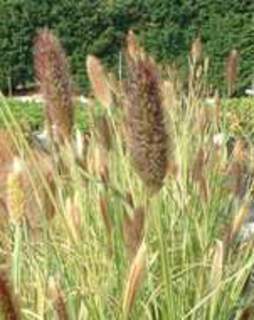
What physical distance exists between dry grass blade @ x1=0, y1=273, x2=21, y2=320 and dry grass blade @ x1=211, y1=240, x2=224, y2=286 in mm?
626

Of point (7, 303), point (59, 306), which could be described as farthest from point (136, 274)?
point (7, 303)

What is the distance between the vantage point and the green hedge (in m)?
11.8

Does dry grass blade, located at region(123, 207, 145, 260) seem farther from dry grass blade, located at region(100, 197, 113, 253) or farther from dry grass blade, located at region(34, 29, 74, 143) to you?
dry grass blade, located at region(34, 29, 74, 143)

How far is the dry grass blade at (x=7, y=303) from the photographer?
1.53m

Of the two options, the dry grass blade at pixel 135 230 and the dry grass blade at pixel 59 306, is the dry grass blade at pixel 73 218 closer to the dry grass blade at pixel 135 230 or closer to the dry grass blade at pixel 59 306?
the dry grass blade at pixel 135 230

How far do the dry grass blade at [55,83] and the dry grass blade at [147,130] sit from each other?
1.41ft

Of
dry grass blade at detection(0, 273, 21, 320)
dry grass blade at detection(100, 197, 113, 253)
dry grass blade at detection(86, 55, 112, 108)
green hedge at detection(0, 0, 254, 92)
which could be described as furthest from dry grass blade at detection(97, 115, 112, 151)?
green hedge at detection(0, 0, 254, 92)

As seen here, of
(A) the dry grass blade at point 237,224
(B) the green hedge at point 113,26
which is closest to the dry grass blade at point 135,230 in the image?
(A) the dry grass blade at point 237,224

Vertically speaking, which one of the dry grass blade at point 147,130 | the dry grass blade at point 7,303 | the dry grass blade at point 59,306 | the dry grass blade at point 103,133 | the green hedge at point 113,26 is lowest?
the green hedge at point 113,26

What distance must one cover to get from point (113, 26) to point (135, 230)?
10.2 metres

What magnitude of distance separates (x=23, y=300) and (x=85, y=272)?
0.17 m

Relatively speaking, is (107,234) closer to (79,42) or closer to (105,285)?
(105,285)

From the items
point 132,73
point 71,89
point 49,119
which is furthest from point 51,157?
point 132,73

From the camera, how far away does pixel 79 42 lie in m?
11.9
